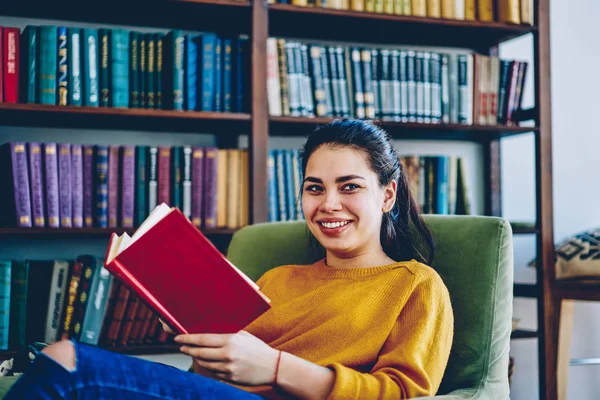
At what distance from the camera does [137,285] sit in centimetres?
98

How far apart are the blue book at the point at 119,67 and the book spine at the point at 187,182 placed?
23cm

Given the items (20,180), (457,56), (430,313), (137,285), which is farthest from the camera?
(457,56)

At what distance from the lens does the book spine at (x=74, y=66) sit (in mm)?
1890

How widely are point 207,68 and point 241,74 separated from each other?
112mm

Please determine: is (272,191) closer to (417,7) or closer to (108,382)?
(417,7)

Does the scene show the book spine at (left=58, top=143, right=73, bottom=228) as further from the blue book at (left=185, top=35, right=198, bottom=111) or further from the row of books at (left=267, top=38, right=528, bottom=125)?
the row of books at (left=267, top=38, right=528, bottom=125)

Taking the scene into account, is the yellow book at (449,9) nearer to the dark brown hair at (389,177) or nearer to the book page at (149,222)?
the dark brown hair at (389,177)

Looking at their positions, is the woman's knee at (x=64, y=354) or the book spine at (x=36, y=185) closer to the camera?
the woman's knee at (x=64, y=354)

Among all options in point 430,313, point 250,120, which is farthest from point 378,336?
point 250,120

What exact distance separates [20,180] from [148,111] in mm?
409

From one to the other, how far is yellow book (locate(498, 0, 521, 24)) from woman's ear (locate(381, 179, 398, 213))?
116cm

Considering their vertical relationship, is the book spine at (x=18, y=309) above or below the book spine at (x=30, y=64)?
below

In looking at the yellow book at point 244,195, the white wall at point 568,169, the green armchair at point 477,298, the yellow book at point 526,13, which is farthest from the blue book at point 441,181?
the green armchair at point 477,298

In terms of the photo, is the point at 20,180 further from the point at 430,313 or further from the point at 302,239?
the point at 430,313
